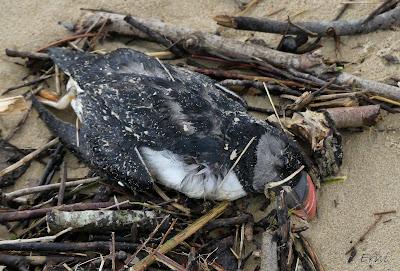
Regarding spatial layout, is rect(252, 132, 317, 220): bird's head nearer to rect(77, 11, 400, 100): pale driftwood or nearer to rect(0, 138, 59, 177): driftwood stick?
rect(77, 11, 400, 100): pale driftwood

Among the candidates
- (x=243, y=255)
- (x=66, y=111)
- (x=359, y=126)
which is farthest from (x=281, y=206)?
(x=66, y=111)

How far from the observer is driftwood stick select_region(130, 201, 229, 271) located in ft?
11.4

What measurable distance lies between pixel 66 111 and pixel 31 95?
10.6 inches

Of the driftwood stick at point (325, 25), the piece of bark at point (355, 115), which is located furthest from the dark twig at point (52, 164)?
the piece of bark at point (355, 115)

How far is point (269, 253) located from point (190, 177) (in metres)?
0.66

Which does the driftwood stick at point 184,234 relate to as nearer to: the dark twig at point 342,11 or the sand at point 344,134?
the sand at point 344,134

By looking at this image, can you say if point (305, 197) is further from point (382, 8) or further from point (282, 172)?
point (382, 8)

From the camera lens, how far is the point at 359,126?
401cm

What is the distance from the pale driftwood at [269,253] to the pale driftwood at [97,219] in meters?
0.69

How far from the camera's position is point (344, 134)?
4.07 meters

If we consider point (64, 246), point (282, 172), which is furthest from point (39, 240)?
point (282, 172)

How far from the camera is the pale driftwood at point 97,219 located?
359 centimetres

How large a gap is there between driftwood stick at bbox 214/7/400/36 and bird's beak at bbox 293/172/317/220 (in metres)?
1.21

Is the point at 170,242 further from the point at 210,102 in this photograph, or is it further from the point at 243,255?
the point at 210,102
